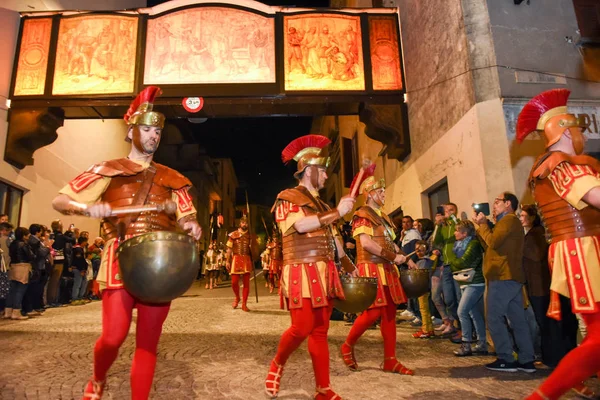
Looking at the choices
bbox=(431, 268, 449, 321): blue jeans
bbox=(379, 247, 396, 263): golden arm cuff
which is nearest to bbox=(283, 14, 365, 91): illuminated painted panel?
bbox=(431, 268, 449, 321): blue jeans

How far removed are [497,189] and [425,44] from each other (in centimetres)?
416

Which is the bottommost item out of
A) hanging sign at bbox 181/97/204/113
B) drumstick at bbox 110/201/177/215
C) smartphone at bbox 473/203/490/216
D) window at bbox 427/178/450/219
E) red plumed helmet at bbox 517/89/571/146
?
drumstick at bbox 110/201/177/215

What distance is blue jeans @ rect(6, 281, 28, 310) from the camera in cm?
859

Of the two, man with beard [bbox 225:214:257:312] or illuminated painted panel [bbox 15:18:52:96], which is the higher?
illuminated painted panel [bbox 15:18:52:96]

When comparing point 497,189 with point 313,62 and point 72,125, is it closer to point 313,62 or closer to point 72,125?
point 313,62

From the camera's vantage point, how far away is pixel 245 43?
34.9 feet

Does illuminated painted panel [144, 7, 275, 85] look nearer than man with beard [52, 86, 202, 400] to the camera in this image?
No

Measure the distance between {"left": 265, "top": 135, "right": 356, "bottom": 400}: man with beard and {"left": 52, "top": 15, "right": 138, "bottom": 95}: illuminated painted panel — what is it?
8163mm

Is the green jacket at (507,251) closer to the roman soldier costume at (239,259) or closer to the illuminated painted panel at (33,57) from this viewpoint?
the roman soldier costume at (239,259)

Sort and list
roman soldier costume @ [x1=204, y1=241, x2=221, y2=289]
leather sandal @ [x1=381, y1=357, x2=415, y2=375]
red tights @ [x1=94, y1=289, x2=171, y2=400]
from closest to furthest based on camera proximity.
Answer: red tights @ [x1=94, y1=289, x2=171, y2=400] < leather sandal @ [x1=381, y1=357, x2=415, y2=375] < roman soldier costume @ [x1=204, y1=241, x2=221, y2=289]

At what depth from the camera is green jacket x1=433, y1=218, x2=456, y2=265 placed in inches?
234

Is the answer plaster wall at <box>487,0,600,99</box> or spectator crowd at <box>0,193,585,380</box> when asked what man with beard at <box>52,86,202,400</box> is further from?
plaster wall at <box>487,0,600,99</box>

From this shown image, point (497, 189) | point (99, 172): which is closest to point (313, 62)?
point (497, 189)

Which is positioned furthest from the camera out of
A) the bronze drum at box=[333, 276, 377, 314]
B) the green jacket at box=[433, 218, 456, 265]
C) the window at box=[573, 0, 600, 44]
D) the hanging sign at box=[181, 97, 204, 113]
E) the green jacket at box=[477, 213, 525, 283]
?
the hanging sign at box=[181, 97, 204, 113]
